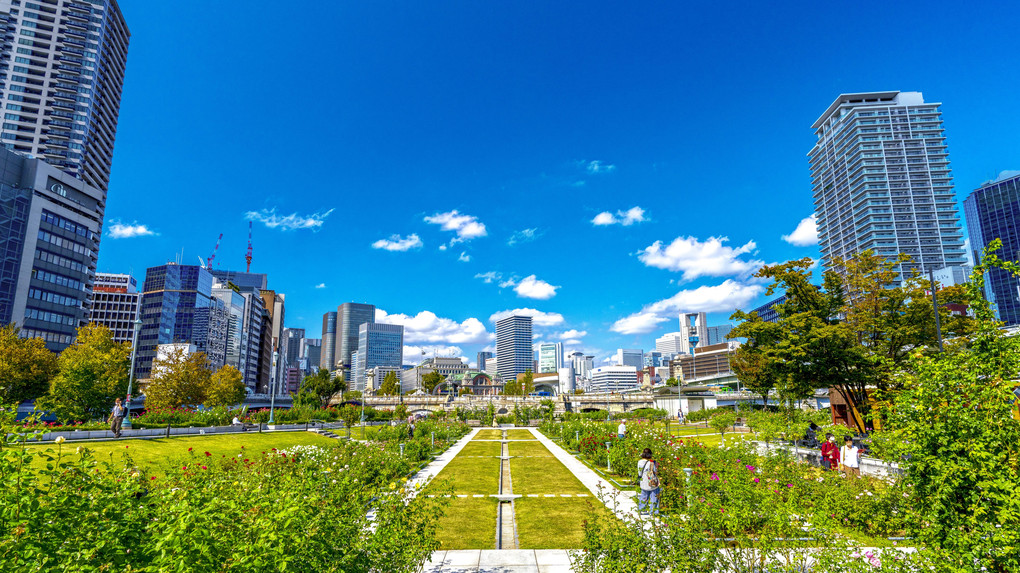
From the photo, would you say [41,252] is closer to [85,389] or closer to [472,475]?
[85,389]

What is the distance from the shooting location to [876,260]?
24.5 m

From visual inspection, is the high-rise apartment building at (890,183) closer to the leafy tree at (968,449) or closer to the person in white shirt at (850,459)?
the person in white shirt at (850,459)

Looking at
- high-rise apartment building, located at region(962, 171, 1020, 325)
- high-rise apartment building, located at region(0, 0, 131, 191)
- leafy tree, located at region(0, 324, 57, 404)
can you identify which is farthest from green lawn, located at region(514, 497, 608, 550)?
high-rise apartment building, located at region(962, 171, 1020, 325)

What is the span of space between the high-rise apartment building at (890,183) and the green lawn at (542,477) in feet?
578

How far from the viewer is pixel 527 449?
30.1 metres

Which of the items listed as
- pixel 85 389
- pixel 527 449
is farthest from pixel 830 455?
pixel 85 389

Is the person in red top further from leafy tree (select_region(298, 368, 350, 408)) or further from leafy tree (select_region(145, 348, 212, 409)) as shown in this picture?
leafy tree (select_region(298, 368, 350, 408))

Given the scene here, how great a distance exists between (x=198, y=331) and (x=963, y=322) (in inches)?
6196

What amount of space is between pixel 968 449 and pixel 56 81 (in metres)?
152

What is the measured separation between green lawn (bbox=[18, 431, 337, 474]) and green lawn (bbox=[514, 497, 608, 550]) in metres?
10.5

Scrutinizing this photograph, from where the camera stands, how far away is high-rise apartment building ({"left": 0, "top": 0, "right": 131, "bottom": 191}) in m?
102

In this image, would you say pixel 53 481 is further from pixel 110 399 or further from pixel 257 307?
pixel 257 307

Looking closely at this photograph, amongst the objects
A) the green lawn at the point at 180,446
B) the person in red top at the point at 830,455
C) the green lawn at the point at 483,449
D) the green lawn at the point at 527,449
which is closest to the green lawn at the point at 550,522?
the person in red top at the point at 830,455

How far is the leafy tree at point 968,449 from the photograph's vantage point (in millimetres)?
4598
